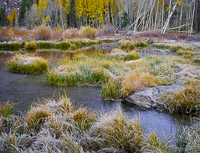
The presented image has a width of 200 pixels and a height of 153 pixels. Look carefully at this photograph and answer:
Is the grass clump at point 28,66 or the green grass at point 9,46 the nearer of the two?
the grass clump at point 28,66

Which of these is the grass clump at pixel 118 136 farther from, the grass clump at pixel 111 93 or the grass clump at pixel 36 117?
the grass clump at pixel 111 93

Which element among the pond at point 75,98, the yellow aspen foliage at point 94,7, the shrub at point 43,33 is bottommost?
the pond at point 75,98

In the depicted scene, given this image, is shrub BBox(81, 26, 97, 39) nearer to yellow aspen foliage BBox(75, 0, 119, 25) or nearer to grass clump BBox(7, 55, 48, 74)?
grass clump BBox(7, 55, 48, 74)

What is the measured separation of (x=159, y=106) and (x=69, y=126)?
8.71 ft

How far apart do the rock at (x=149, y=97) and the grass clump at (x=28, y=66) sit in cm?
464

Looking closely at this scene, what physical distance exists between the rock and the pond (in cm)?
26

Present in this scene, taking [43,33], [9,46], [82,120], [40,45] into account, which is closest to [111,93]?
[82,120]

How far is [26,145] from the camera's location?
11.0 ft

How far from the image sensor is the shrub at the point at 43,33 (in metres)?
20.8

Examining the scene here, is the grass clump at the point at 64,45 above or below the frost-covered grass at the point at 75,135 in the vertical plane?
above


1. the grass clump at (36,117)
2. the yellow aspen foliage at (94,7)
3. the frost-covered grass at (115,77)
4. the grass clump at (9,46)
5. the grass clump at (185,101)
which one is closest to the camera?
the grass clump at (36,117)

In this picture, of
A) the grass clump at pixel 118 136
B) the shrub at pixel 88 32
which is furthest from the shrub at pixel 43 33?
the grass clump at pixel 118 136

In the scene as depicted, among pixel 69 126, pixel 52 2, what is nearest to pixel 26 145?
pixel 69 126

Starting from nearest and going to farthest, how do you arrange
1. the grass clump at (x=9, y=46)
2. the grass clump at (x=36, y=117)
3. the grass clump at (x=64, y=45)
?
the grass clump at (x=36, y=117) → the grass clump at (x=9, y=46) → the grass clump at (x=64, y=45)
